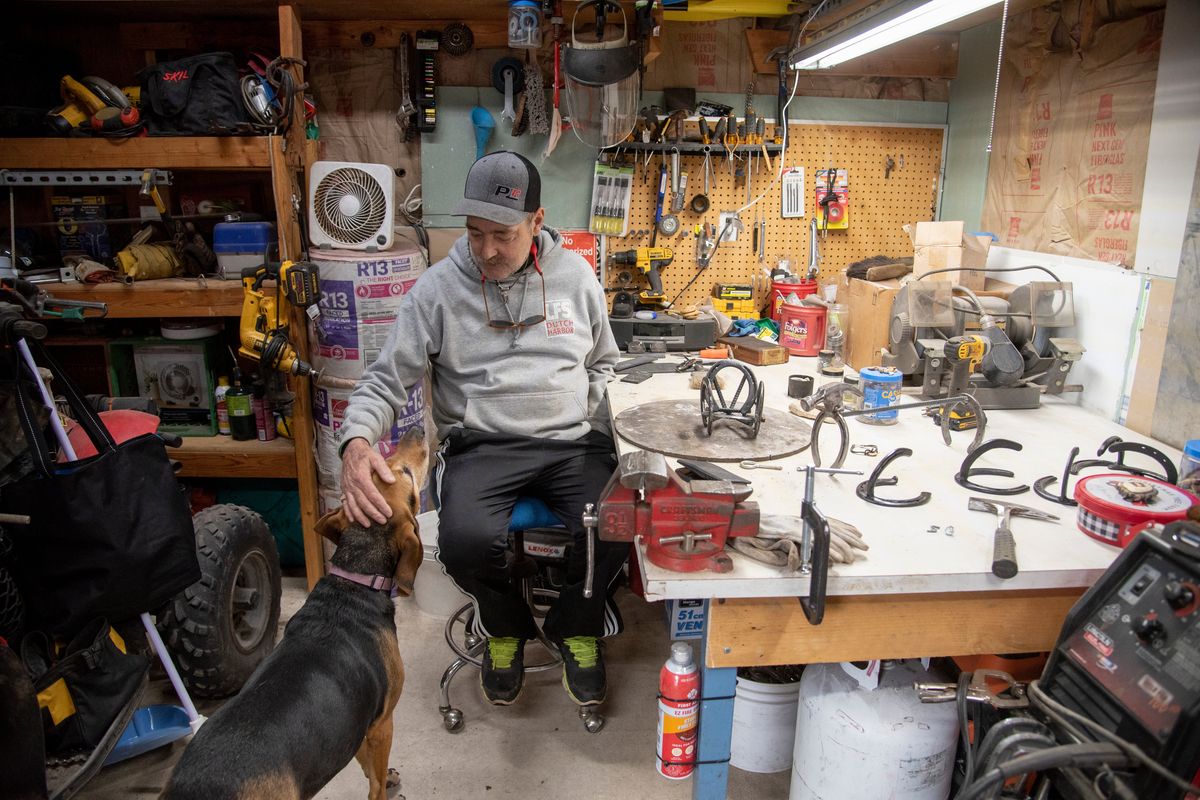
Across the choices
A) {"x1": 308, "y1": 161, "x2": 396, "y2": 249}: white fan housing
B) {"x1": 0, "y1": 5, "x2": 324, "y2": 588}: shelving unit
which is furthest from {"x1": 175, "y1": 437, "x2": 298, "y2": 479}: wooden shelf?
{"x1": 308, "y1": 161, "x2": 396, "y2": 249}: white fan housing

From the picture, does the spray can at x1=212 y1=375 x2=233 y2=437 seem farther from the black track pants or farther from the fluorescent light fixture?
the fluorescent light fixture

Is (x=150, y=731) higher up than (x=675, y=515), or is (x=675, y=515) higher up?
(x=675, y=515)

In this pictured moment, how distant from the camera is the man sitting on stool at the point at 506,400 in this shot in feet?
6.81

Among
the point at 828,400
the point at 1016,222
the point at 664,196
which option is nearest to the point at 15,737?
the point at 828,400

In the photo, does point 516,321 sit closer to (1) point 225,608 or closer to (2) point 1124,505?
(1) point 225,608

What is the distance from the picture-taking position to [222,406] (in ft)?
9.64

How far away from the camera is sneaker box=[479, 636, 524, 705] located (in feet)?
7.43

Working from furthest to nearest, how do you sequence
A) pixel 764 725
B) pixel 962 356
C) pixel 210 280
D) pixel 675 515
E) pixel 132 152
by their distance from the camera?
pixel 210 280 < pixel 132 152 < pixel 962 356 < pixel 764 725 < pixel 675 515

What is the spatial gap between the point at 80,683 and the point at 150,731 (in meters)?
0.34

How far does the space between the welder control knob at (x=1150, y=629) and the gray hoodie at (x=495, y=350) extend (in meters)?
1.44

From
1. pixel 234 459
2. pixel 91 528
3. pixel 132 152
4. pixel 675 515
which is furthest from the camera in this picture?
pixel 234 459

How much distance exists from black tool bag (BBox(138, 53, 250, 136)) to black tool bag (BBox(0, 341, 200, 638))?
3.34 ft

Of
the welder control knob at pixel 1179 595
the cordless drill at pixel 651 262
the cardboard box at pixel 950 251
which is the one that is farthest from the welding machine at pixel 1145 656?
the cordless drill at pixel 651 262

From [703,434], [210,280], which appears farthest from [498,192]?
[210,280]
